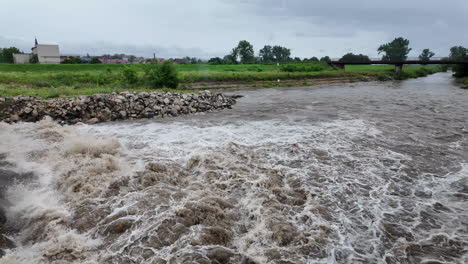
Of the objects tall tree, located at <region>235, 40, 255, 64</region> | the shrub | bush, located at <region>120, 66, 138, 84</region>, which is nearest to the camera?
bush, located at <region>120, 66, 138, 84</region>

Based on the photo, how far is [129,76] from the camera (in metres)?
26.5

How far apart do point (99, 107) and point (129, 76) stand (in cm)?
1032

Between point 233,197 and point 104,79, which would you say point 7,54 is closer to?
point 104,79

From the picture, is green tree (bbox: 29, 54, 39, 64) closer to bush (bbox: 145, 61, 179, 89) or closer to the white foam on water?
bush (bbox: 145, 61, 179, 89)

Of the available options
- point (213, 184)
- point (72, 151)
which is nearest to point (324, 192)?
point (213, 184)

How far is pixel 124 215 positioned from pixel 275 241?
11.1 feet

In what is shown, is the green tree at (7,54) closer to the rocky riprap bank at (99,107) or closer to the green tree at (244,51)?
the green tree at (244,51)

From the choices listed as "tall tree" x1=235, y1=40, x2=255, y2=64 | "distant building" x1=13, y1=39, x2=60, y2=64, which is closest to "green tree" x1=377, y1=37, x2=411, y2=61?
"tall tree" x1=235, y1=40, x2=255, y2=64

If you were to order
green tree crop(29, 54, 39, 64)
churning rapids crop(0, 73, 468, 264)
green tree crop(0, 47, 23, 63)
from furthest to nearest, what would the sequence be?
green tree crop(0, 47, 23, 63) < green tree crop(29, 54, 39, 64) < churning rapids crop(0, 73, 468, 264)

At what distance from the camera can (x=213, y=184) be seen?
26.1 ft

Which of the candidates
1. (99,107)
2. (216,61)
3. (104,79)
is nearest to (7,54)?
(216,61)

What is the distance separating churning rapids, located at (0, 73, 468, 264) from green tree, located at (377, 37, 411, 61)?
146590mm

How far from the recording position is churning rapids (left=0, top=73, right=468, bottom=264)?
533 cm

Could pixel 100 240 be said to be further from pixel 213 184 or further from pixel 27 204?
pixel 213 184
